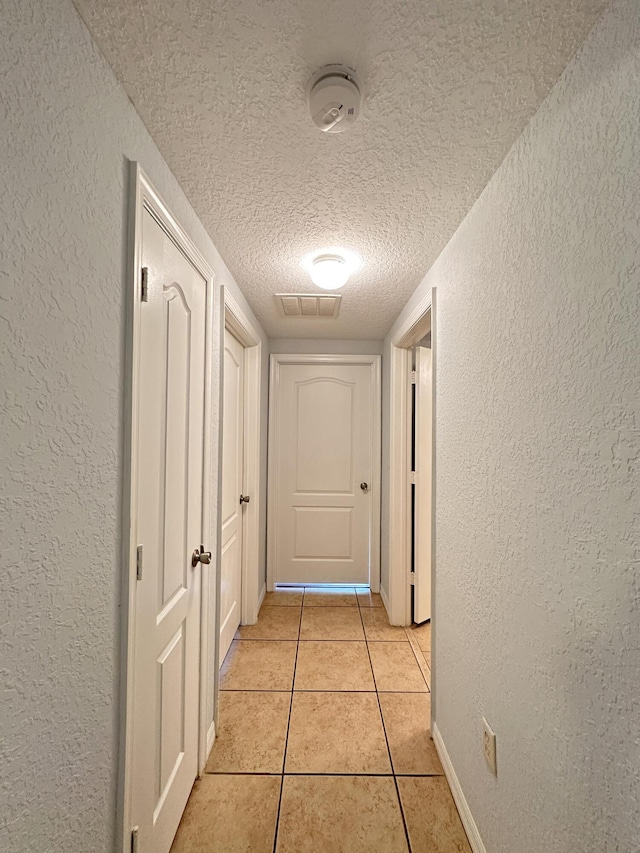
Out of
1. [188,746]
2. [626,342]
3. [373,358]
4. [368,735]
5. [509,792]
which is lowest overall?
[368,735]

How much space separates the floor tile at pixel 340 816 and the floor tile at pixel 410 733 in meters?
0.14

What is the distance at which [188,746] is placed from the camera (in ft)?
4.99

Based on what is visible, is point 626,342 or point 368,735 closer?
point 626,342

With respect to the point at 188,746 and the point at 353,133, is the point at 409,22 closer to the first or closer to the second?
the point at 353,133

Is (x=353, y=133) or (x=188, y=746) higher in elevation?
(x=353, y=133)

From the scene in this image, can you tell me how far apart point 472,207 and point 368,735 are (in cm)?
228

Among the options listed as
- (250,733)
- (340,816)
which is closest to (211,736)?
(250,733)

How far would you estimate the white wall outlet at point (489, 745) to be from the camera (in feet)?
4.05

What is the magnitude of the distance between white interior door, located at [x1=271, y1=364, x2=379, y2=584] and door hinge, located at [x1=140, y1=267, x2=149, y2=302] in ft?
8.36

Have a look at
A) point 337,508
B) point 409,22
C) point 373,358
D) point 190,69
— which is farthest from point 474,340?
point 337,508

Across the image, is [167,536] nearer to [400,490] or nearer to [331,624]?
[400,490]

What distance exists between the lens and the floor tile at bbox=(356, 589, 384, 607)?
336 centimetres

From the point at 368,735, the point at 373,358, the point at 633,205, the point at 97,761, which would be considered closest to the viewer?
the point at 633,205

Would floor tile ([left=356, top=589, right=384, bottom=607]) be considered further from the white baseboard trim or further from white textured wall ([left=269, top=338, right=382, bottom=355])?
white textured wall ([left=269, top=338, right=382, bottom=355])
